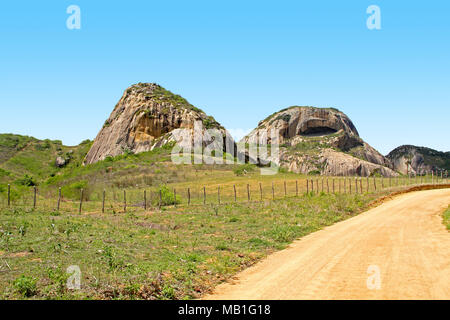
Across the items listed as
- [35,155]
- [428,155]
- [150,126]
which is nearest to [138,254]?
[150,126]

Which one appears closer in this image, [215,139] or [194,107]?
[215,139]

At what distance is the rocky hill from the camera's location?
13612 centimetres

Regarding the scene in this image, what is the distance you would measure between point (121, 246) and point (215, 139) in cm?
7780

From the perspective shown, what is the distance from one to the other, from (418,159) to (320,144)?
42.7 m

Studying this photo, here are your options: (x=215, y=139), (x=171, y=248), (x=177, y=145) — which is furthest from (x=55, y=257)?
(x=215, y=139)

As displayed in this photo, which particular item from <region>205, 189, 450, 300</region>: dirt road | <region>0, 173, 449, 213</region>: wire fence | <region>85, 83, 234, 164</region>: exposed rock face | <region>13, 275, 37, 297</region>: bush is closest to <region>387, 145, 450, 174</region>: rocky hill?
<region>85, 83, 234, 164</region>: exposed rock face

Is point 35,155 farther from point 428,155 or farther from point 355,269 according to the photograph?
point 428,155

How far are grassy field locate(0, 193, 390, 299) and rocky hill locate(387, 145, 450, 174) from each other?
13433 cm

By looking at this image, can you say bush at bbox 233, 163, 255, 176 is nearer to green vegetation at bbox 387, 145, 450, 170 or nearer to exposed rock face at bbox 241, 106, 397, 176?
exposed rock face at bbox 241, 106, 397, 176

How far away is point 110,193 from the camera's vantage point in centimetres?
4247

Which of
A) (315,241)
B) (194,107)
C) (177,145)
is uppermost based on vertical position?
(194,107)

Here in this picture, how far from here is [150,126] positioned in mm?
91875
